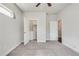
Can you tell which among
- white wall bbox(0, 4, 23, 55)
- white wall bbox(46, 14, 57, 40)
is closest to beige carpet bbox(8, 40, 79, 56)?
white wall bbox(0, 4, 23, 55)

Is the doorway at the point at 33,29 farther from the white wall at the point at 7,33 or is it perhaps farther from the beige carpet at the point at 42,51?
the beige carpet at the point at 42,51

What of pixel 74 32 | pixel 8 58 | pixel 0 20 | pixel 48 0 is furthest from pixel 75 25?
pixel 8 58

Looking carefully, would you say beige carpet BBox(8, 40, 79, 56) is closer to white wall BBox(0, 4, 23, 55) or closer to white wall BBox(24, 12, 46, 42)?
white wall BBox(0, 4, 23, 55)

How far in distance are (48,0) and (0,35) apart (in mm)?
2264

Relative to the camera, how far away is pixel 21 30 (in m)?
6.12

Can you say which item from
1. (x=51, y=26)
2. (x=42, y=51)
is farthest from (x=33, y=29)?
(x=42, y=51)

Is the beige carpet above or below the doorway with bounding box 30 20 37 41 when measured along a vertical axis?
below

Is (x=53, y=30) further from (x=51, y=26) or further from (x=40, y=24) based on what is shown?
(x=40, y=24)

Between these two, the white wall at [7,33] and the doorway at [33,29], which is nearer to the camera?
the white wall at [7,33]

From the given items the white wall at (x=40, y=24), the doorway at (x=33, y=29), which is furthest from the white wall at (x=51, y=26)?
the doorway at (x=33, y=29)

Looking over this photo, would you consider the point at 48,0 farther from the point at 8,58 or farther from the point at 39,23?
the point at 39,23

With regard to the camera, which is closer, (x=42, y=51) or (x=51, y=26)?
(x=42, y=51)

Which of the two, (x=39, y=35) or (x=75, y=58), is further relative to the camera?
(x=39, y=35)

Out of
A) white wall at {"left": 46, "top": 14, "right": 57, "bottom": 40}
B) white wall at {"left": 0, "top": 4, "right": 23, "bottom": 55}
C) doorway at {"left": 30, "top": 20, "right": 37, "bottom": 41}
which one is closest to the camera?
white wall at {"left": 0, "top": 4, "right": 23, "bottom": 55}
